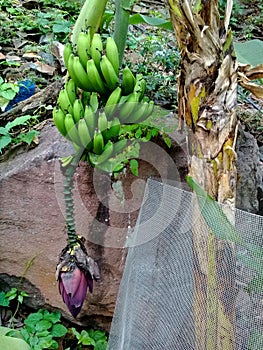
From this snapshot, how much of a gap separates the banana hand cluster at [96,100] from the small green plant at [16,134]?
0.27 metres

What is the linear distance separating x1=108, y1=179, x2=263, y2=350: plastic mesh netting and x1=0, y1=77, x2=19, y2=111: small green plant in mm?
614

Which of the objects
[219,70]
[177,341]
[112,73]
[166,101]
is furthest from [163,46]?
[177,341]

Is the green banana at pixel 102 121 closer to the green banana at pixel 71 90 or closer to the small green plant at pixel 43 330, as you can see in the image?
the green banana at pixel 71 90

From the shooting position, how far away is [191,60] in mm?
658

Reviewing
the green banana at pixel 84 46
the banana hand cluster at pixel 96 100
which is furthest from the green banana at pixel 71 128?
the green banana at pixel 84 46

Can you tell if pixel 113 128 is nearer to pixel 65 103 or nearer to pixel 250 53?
pixel 65 103

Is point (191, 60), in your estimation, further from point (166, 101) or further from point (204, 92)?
point (166, 101)

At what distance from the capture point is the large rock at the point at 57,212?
105 centimetres

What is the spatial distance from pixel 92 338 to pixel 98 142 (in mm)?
620

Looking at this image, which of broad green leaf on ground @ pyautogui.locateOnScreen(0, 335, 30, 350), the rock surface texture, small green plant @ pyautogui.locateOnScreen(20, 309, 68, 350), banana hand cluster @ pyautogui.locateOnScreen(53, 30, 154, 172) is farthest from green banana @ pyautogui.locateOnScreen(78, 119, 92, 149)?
small green plant @ pyautogui.locateOnScreen(20, 309, 68, 350)

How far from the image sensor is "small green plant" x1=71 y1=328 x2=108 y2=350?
3.65ft

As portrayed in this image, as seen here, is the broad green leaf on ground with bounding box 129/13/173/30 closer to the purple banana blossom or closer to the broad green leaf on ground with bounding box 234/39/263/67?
the broad green leaf on ground with bounding box 234/39/263/67

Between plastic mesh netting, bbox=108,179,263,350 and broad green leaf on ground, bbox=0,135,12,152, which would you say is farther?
broad green leaf on ground, bbox=0,135,12,152

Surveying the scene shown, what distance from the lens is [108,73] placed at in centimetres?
76
